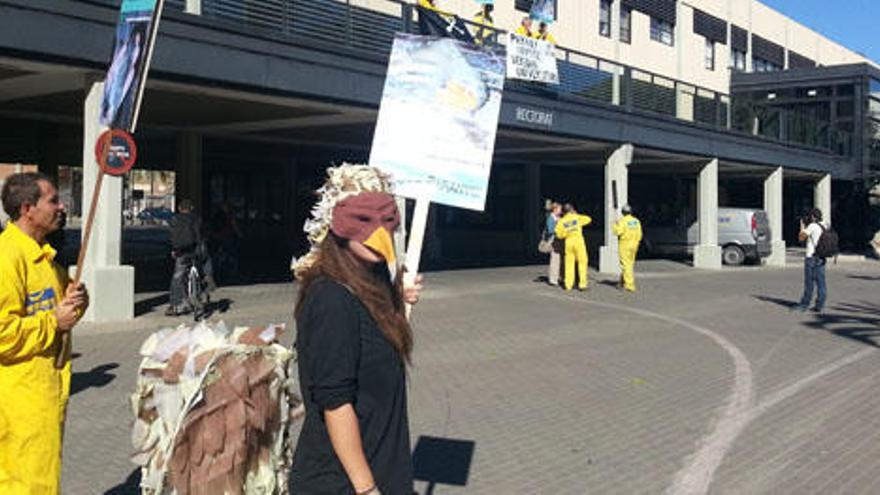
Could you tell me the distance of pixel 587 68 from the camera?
2003cm

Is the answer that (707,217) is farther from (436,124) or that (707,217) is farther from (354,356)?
(354,356)

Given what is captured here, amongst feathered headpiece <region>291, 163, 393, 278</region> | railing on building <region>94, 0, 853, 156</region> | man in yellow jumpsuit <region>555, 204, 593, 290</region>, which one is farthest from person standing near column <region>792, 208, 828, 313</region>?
feathered headpiece <region>291, 163, 393, 278</region>

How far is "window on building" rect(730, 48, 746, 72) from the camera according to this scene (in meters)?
38.7

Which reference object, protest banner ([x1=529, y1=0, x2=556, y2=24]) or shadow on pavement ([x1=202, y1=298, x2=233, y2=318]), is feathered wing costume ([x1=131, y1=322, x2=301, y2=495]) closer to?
shadow on pavement ([x1=202, y1=298, x2=233, y2=318])

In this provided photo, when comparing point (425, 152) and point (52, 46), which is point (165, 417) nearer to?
point (425, 152)

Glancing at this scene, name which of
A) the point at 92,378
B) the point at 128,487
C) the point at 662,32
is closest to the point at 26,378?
the point at 128,487

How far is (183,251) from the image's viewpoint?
40.2ft

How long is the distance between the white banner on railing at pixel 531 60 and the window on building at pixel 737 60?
2352cm

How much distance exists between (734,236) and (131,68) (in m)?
25.4

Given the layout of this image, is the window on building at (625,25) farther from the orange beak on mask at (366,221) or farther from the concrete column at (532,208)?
the orange beak on mask at (366,221)

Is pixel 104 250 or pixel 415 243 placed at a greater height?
pixel 415 243

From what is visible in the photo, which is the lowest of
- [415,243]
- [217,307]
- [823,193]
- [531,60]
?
[217,307]

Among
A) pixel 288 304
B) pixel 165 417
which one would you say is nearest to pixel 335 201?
pixel 165 417

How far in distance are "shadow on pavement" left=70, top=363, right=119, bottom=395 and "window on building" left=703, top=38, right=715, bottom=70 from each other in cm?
3266
